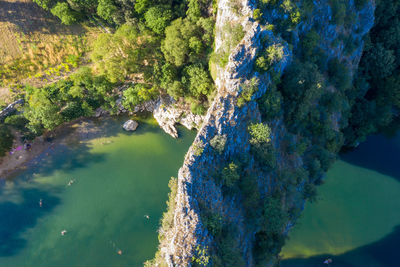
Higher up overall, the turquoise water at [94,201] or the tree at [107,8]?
the tree at [107,8]

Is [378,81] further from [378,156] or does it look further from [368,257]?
[368,257]

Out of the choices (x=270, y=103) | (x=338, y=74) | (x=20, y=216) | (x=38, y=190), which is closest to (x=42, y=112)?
(x=38, y=190)

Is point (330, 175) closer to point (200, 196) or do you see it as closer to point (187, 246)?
point (200, 196)

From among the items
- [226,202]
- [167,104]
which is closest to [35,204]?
[167,104]

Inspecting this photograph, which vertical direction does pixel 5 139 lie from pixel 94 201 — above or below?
above

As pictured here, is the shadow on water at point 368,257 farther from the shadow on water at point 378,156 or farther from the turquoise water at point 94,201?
the turquoise water at point 94,201

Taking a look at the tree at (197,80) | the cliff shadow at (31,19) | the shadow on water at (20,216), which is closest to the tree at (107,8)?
the cliff shadow at (31,19)
